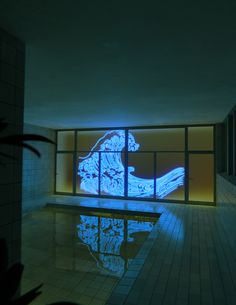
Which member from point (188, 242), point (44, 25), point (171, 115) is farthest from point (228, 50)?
point (171, 115)

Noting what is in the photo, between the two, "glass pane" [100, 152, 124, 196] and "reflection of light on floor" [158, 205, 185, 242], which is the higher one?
"glass pane" [100, 152, 124, 196]

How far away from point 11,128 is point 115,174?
6917mm

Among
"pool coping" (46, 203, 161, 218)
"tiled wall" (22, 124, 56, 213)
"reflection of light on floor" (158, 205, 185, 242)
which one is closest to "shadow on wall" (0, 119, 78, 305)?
"reflection of light on floor" (158, 205, 185, 242)

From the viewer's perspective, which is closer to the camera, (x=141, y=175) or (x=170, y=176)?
(x=170, y=176)

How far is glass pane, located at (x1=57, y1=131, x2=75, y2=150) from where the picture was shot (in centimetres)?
965

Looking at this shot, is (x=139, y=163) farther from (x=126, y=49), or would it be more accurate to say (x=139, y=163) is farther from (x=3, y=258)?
(x=3, y=258)

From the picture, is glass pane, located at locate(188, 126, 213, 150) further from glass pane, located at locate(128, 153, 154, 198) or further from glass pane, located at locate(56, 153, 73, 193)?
glass pane, located at locate(56, 153, 73, 193)

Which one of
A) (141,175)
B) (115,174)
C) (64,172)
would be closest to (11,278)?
(141,175)

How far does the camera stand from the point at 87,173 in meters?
9.30

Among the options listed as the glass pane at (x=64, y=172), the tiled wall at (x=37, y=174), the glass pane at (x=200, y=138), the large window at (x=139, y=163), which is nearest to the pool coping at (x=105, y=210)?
the tiled wall at (x=37, y=174)

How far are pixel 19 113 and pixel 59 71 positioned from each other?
1.07 m

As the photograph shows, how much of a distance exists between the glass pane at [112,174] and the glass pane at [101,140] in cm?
27

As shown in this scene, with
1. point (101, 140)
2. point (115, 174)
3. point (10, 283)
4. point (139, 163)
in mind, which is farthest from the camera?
point (101, 140)

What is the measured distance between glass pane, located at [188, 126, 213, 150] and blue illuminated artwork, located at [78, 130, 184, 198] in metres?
0.90
